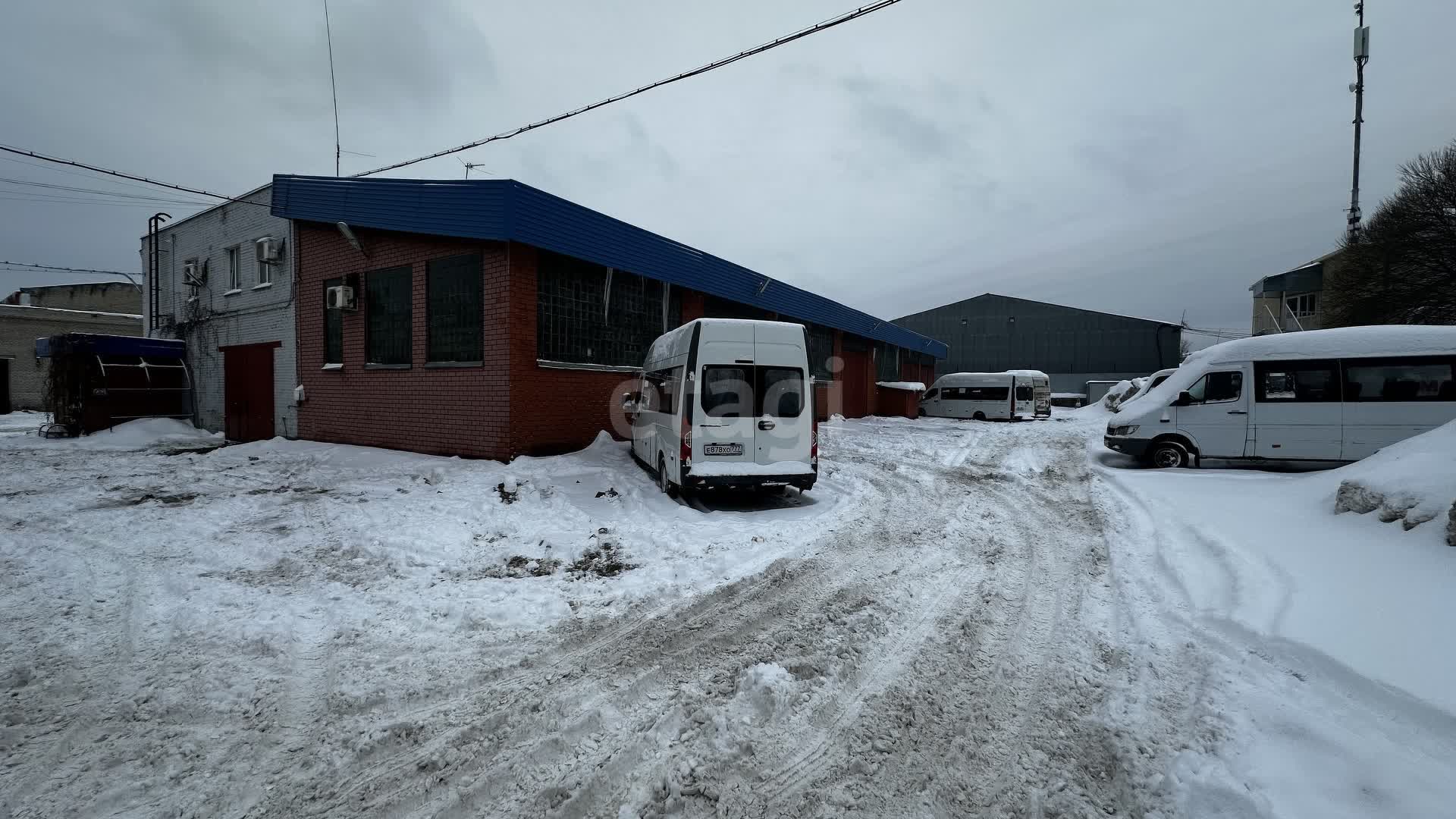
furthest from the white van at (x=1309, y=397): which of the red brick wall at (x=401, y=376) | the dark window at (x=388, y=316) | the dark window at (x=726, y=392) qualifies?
the dark window at (x=388, y=316)

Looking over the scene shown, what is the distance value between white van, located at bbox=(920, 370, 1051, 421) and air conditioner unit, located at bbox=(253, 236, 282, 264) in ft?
97.9

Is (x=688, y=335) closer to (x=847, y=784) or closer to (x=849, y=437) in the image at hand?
(x=847, y=784)

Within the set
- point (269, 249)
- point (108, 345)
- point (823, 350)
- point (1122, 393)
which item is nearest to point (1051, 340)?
point (1122, 393)

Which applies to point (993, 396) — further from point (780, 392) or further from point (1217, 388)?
point (780, 392)

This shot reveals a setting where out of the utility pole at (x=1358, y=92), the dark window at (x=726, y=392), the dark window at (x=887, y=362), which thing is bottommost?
the dark window at (x=726, y=392)

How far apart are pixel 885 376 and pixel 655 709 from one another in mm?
31281

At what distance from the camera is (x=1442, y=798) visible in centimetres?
232

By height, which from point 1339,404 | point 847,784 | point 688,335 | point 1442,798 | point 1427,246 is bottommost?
point 847,784

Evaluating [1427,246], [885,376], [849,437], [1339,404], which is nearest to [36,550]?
[849,437]

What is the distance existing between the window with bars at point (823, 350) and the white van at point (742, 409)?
15096 mm

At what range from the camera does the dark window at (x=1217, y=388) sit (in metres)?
10.9

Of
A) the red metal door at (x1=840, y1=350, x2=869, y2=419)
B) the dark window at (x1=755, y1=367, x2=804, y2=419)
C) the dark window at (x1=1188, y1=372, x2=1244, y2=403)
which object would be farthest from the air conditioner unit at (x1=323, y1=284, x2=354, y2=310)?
the red metal door at (x1=840, y1=350, x2=869, y2=419)

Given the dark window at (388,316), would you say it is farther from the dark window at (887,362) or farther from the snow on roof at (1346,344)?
the dark window at (887,362)

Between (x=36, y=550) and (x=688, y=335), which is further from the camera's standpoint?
(x=688, y=335)
